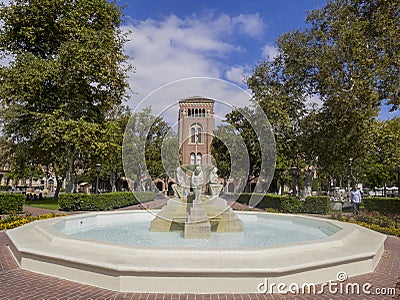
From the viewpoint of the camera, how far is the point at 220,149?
4278 centimetres

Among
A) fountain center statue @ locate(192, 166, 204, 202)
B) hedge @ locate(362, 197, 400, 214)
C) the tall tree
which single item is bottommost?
hedge @ locate(362, 197, 400, 214)

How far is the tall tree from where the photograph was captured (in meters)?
25.4

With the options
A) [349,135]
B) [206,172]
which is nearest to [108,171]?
[349,135]

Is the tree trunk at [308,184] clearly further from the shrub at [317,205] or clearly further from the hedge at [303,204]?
the shrub at [317,205]

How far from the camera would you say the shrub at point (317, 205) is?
24295 millimetres

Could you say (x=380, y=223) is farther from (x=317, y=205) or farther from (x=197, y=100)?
(x=197, y=100)

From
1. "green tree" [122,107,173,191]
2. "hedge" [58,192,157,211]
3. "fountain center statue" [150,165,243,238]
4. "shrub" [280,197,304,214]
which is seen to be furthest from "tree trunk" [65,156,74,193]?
"shrub" [280,197,304,214]

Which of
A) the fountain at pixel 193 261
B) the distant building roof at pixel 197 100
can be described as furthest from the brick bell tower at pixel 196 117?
the fountain at pixel 193 261

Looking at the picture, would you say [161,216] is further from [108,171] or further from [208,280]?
[108,171]

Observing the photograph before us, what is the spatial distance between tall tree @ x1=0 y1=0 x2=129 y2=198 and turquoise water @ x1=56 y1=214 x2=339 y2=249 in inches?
558

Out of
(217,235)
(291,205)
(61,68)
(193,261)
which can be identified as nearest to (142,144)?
(217,235)

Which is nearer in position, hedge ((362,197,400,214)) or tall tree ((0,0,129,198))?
hedge ((362,197,400,214))

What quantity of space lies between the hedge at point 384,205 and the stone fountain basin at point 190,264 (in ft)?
55.0

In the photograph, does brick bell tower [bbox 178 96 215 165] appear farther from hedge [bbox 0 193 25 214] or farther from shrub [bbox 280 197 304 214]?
hedge [bbox 0 193 25 214]
